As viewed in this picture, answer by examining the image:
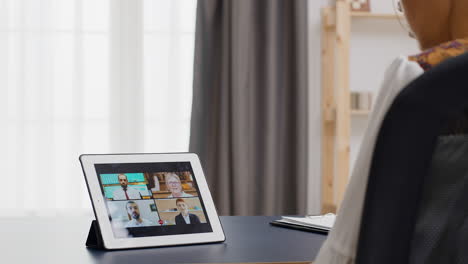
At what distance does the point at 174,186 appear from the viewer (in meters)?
1.30

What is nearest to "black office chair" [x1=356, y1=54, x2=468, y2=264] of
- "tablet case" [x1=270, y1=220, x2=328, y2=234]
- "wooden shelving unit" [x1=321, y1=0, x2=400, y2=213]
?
"tablet case" [x1=270, y1=220, x2=328, y2=234]

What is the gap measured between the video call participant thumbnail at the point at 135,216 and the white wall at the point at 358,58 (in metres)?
2.31

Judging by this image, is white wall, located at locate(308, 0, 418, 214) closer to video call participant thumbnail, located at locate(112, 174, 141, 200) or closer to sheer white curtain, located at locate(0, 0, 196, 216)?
sheer white curtain, located at locate(0, 0, 196, 216)

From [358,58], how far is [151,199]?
2451 mm

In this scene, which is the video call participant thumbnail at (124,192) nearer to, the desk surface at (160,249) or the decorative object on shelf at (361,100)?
the desk surface at (160,249)

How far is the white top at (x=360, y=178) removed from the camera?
20.1 inches

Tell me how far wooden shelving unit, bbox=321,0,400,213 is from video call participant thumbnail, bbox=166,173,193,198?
80.9 inches

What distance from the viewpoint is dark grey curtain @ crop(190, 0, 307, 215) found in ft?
10.9

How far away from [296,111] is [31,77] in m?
1.29

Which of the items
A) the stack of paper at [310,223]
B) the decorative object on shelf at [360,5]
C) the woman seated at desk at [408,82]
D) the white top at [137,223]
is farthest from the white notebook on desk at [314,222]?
the decorative object on shelf at [360,5]

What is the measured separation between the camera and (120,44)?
3352 mm

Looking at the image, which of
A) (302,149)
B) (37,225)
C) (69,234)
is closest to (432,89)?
(69,234)

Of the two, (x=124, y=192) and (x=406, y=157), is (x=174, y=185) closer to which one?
(x=124, y=192)

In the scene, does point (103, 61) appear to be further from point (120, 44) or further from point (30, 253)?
point (30, 253)
